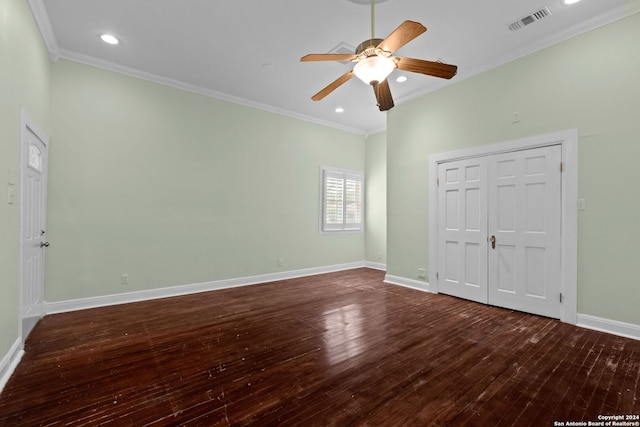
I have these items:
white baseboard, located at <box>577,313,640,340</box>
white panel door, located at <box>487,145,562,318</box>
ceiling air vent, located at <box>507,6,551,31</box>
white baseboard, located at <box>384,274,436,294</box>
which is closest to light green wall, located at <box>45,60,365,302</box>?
white baseboard, located at <box>384,274,436,294</box>

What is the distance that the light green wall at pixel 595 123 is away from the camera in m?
3.02

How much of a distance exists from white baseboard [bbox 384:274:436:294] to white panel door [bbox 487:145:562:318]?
3.20ft

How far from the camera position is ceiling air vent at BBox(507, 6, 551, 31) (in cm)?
303

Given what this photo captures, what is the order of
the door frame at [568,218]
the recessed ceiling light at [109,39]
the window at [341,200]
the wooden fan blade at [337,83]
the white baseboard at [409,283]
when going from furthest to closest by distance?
1. the window at [341,200]
2. the white baseboard at [409,283]
3. the recessed ceiling light at [109,39]
4. the door frame at [568,218]
5. the wooden fan blade at [337,83]

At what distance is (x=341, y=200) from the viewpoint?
22.2ft

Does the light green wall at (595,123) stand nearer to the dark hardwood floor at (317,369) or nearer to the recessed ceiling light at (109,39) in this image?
the dark hardwood floor at (317,369)

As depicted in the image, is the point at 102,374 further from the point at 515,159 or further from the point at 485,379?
the point at 515,159

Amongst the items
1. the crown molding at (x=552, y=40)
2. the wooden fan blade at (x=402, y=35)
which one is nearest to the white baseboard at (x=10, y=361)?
the wooden fan blade at (x=402, y=35)

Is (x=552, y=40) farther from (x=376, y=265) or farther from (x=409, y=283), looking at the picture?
(x=376, y=265)

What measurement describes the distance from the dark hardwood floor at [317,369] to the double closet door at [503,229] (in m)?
0.38

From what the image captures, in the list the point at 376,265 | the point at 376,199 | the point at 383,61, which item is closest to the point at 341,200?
the point at 376,199

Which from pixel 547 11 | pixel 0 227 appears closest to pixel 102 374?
pixel 0 227

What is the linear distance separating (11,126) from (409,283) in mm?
5318

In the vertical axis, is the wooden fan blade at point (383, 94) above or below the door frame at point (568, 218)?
above
